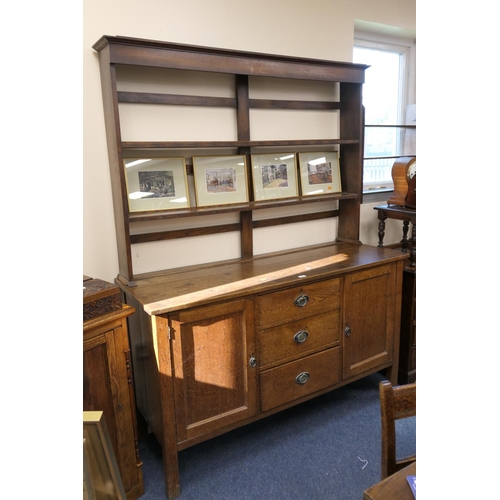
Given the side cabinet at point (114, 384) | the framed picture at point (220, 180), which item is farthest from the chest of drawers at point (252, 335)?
the framed picture at point (220, 180)

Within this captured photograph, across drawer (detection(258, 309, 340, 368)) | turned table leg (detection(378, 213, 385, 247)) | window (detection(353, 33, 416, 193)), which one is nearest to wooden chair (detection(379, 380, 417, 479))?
drawer (detection(258, 309, 340, 368))

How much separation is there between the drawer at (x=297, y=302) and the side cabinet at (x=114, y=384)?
2.03 ft

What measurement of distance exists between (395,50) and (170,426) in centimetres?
286

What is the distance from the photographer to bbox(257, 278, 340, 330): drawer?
2008mm

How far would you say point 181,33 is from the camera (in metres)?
2.11

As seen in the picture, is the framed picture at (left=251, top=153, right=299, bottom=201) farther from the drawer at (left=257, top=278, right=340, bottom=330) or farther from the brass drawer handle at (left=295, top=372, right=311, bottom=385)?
the brass drawer handle at (left=295, top=372, right=311, bottom=385)

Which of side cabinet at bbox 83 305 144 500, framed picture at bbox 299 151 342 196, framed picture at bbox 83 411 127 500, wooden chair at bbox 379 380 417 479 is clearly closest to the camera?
framed picture at bbox 83 411 127 500

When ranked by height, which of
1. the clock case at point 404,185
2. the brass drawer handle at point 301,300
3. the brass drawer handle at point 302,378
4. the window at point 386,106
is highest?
the window at point 386,106

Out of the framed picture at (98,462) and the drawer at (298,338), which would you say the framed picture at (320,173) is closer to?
the drawer at (298,338)

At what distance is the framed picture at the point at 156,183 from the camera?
2.04m
